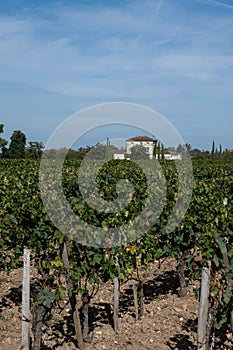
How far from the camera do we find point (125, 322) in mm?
4996

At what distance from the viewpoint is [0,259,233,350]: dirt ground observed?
14.5 ft

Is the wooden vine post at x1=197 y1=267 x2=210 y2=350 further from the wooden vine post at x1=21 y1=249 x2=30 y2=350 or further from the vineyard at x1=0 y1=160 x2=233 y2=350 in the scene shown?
the wooden vine post at x1=21 y1=249 x2=30 y2=350

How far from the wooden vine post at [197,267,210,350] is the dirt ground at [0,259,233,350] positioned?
0.67 metres

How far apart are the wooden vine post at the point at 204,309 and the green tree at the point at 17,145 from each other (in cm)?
4843

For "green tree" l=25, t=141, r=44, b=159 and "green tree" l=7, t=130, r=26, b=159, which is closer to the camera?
"green tree" l=25, t=141, r=44, b=159

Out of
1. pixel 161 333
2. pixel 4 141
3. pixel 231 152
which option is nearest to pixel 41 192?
pixel 161 333

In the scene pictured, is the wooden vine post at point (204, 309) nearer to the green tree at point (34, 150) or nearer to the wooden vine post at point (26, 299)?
the wooden vine post at point (26, 299)

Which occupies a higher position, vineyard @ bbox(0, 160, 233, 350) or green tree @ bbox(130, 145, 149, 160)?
green tree @ bbox(130, 145, 149, 160)

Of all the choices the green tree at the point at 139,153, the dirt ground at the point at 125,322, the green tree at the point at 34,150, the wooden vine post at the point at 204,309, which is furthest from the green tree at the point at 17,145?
the wooden vine post at the point at 204,309

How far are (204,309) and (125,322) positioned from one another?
1689 mm

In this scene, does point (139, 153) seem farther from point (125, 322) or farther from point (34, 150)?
point (34, 150)

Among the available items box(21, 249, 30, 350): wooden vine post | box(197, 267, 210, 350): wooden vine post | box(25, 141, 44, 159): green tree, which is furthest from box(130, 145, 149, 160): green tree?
box(25, 141, 44, 159): green tree

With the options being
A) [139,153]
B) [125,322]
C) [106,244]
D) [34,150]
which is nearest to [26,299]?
[106,244]

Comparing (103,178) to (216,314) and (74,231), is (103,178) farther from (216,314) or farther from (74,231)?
(216,314)
